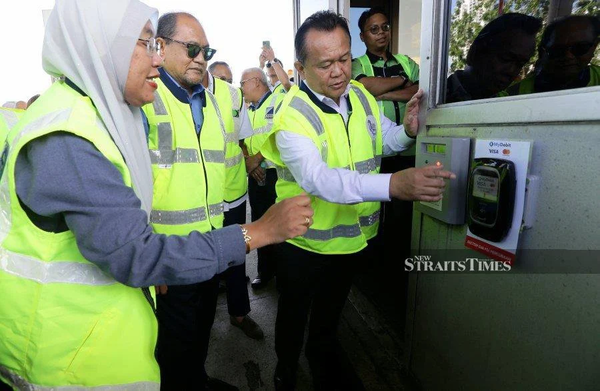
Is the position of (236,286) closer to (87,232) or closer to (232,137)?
(232,137)

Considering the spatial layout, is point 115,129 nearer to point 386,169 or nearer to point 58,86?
point 58,86

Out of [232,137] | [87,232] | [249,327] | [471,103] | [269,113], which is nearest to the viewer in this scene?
[87,232]

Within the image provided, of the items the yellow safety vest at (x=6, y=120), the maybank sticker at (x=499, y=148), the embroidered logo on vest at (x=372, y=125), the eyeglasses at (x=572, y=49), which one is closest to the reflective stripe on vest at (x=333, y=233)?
the embroidered logo on vest at (x=372, y=125)

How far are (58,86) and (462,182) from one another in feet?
4.65

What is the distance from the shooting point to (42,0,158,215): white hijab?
94 cm

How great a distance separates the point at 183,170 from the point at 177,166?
32 mm

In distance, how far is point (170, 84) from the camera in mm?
1682

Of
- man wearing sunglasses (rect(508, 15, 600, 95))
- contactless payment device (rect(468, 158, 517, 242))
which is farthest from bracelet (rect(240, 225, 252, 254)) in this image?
man wearing sunglasses (rect(508, 15, 600, 95))

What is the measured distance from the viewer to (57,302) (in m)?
0.91

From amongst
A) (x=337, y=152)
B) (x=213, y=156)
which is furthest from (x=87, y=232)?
(x=337, y=152)

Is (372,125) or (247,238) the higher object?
(372,125)

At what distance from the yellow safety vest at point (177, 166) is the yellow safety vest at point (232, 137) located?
1.76 ft

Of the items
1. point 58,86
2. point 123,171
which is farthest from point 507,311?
point 58,86

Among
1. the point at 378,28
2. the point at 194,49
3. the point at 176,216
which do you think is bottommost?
the point at 176,216
